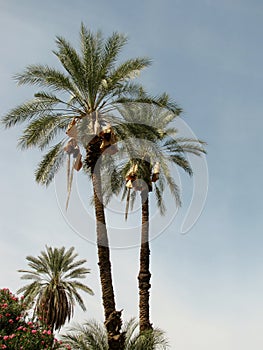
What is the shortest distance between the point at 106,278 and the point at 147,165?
7629mm

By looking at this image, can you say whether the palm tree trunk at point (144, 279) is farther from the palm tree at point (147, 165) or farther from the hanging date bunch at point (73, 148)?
the hanging date bunch at point (73, 148)

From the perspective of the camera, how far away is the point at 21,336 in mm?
13148

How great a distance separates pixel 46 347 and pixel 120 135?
751cm

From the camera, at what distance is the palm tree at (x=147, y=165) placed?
17203 millimetres

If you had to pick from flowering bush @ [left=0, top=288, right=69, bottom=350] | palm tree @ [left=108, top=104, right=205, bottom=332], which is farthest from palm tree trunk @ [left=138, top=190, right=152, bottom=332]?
flowering bush @ [left=0, top=288, right=69, bottom=350]

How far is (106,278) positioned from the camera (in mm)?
14734

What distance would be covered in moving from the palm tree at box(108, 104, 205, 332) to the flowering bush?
5.66 metres

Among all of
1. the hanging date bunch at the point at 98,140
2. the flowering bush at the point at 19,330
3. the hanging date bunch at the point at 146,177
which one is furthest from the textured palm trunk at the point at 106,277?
the hanging date bunch at the point at 146,177

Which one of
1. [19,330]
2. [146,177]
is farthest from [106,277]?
[146,177]

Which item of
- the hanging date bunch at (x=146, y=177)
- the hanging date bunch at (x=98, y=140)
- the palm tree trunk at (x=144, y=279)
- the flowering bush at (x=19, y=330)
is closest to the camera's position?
the flowering bush at (x=19, y=330)

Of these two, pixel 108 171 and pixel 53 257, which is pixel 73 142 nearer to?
pixel 108 171

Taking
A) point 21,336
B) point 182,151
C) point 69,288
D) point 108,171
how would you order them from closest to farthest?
point 21,336 < point 108,171 < point 182,151 < point 69,288

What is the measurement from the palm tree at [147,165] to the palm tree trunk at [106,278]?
2.02 meters

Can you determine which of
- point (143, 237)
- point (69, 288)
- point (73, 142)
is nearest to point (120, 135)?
point (73, 142)
